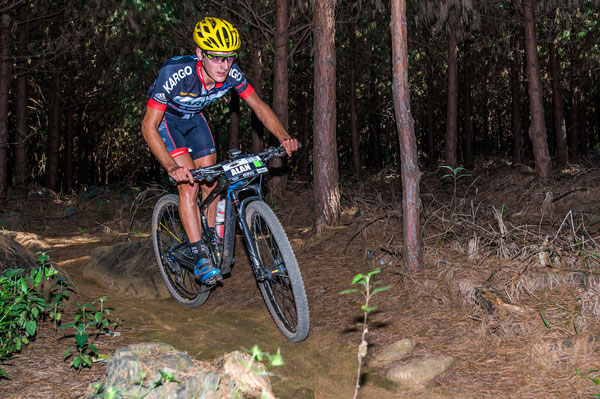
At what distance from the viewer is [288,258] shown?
406cm

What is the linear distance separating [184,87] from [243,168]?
3.36 ft

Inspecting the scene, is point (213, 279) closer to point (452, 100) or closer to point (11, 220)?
point (11, 220)

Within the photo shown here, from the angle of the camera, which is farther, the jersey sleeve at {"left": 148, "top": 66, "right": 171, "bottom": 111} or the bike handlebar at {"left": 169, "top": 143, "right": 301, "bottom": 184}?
the jersey sleeve at {"left": 148, "top": 66, "right": 171, "bottom": 111}

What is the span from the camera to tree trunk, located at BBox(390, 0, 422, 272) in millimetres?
4938

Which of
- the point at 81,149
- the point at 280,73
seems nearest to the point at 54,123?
the point at 81,149

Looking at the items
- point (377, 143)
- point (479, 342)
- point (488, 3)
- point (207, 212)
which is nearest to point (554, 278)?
point (479, 342)

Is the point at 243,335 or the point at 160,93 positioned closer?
the point at 243,335

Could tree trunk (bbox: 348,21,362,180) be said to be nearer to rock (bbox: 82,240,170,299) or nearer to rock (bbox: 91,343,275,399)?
rock (bbox: 82,240,170,299)

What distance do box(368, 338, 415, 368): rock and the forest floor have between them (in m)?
0.10

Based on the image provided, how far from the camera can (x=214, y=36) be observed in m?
4.46

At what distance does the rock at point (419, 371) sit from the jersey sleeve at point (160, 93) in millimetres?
2969

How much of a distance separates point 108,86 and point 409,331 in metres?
17.2

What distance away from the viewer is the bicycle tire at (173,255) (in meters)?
5.46

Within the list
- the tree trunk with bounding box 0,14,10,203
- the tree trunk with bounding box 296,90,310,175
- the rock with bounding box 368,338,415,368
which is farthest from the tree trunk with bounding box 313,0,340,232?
the tree trunk with bounding box 296,90,310,175
